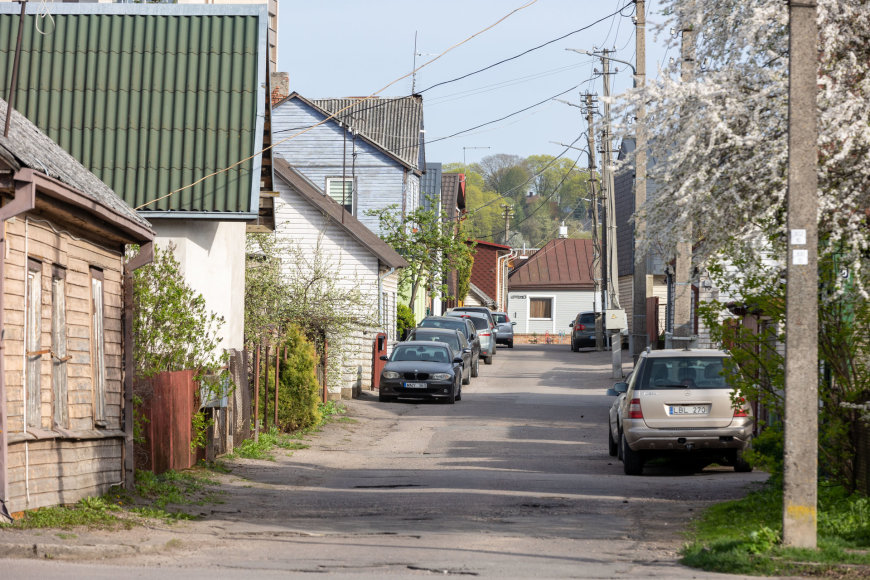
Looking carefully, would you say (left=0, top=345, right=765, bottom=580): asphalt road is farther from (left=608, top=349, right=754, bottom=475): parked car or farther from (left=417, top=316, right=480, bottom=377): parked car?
(left=417, top=316, right=480, bottom=377): parked car

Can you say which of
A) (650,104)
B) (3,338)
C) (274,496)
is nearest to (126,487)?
(274,496)

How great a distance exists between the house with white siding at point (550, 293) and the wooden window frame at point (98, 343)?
62.7 metres

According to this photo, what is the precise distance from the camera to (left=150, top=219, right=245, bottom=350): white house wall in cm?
1686

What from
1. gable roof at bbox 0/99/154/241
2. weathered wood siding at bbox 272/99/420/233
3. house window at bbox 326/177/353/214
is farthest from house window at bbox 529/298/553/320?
gable roof at bbox 0/99/154/241

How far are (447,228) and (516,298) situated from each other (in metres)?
34.0

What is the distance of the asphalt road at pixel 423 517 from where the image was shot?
887 centimetres

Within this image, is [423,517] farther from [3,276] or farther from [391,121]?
[391,121]

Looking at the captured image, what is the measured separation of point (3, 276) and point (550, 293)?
67.0 metres

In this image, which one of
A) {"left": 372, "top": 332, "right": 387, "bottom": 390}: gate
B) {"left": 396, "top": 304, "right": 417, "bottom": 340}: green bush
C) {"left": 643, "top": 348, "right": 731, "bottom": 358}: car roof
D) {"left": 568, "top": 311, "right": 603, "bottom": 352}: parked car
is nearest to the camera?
{"left": 643, "top": 348, "right": 731, "bottom": 358}: car roof

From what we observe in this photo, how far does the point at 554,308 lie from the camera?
250ft

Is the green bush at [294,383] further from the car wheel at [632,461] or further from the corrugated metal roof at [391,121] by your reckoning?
the corrugated metal roof at [391,121]

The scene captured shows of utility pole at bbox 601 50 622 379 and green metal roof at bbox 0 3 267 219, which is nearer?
green metal roof at bbox 0 3 267 219

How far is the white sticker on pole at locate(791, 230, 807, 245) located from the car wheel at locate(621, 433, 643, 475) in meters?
7.24

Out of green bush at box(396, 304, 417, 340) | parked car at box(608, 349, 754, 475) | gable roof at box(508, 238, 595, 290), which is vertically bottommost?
parked car at box(608, 349, 754, 475)
